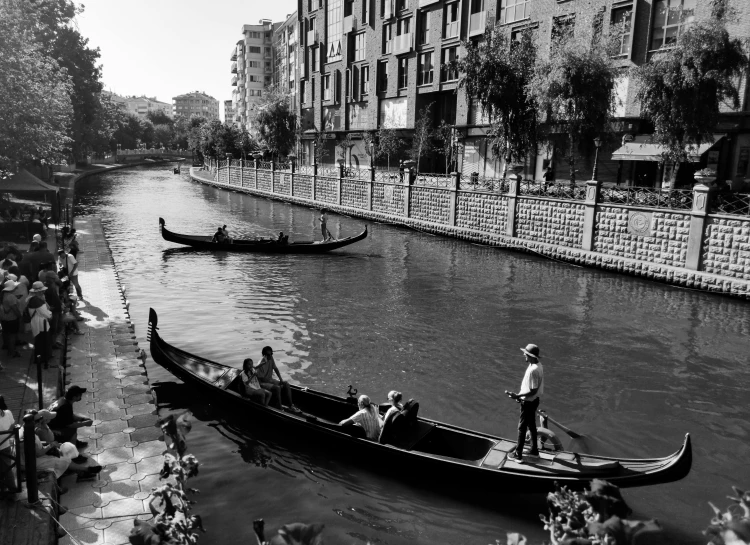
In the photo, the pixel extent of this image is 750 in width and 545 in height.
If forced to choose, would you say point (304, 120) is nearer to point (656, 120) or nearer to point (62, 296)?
point (656, 120)

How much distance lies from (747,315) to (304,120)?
55.1 metres

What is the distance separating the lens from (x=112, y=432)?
29.7ft

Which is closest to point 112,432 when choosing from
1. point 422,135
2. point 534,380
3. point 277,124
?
point 534,380

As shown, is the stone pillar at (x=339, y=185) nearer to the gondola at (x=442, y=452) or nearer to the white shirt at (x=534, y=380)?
the gondola at (x=442, y=452)

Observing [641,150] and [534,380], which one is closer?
[534,380]

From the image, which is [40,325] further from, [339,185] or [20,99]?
[339,185]

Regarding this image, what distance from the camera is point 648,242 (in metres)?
23.0

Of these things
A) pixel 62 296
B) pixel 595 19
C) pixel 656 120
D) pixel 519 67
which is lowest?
pixel 62 296

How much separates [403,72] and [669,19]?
2429cm

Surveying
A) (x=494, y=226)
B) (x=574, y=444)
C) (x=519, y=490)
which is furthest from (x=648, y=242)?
(x=519, y=490)

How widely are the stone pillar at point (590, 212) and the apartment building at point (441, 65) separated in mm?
3021

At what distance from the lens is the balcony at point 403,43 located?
160ft

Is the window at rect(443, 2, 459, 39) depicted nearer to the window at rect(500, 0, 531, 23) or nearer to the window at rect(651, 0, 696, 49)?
the window at rect(500, 0, 531, 23)

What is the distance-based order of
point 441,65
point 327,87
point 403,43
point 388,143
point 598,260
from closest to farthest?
point 598,260, point 441,65, point 388,143, point 403,43, point 327,87
